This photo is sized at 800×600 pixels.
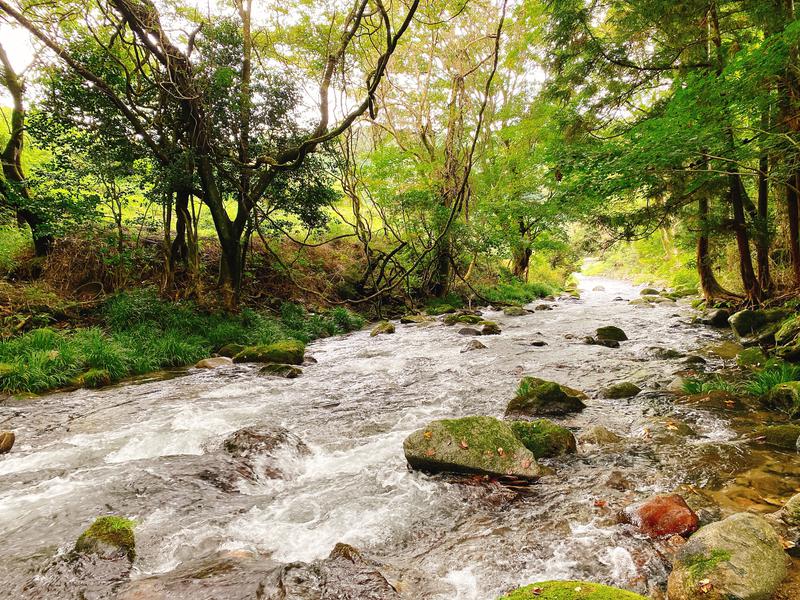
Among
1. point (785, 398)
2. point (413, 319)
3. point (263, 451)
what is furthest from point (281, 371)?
point (785, 398)

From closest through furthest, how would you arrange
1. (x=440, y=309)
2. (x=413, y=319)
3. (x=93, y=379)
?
(x=93, y=379) → (x=413, y=319) → (x=440, y=309)

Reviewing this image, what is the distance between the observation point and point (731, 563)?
1.95 metres

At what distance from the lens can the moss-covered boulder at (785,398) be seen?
4191 millimetres

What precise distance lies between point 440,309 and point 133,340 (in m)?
11.4

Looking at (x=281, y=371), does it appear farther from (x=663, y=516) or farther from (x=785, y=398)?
(x=785, y=398)

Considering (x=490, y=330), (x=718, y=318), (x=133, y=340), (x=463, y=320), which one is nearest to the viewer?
(x=133, y=340)

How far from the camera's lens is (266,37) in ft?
36.5

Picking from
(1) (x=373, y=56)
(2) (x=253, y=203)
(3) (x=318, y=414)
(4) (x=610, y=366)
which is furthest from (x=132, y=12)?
(4) (x=610, y=366)

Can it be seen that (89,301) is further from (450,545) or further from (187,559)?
(450,545)

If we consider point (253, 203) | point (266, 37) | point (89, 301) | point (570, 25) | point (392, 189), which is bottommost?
point (89, 301)

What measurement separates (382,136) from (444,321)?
357 inches

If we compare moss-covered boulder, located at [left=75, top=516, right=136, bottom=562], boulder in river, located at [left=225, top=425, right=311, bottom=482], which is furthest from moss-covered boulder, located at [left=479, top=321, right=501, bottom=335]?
moss-covered boulder, located at [left=75, top=516, right=136, bottom=562]

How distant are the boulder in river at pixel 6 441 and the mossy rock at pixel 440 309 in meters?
13.3

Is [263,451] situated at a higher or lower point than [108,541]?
lower
